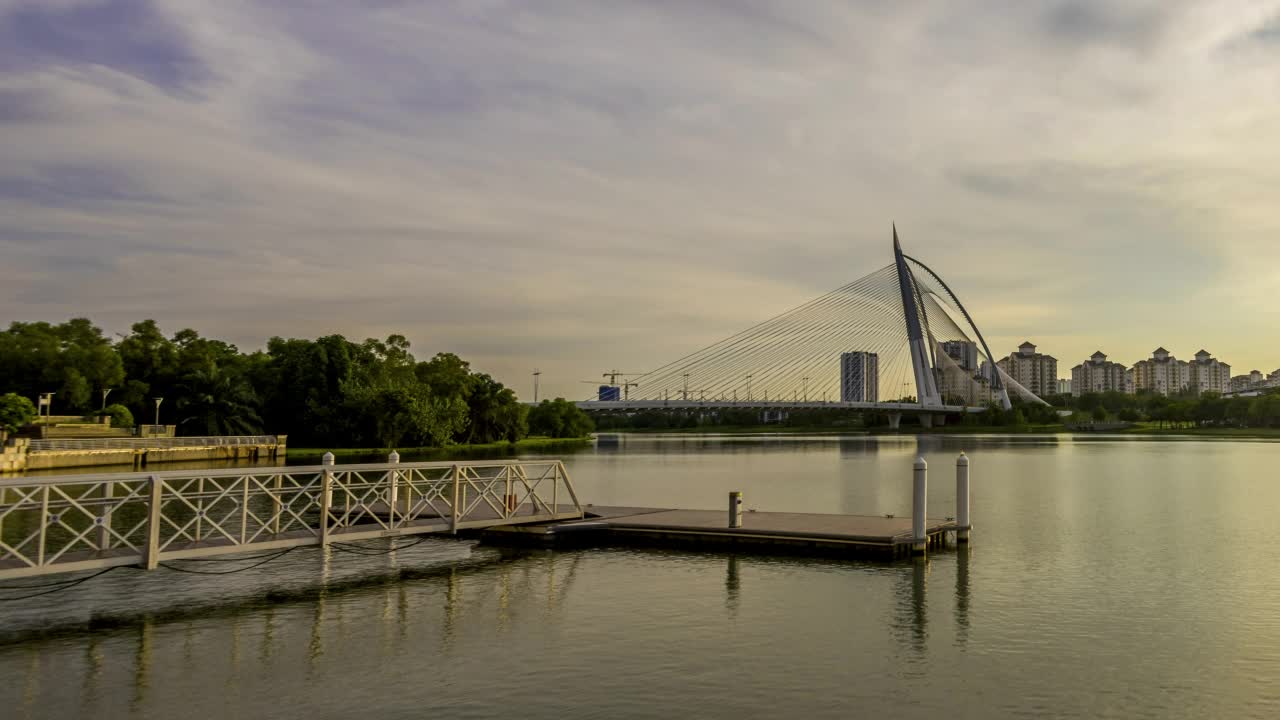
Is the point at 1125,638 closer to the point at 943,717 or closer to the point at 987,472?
the point at 943,717

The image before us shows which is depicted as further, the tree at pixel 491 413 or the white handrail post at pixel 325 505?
the tree at pixel 491 413

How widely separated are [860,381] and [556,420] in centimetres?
3934

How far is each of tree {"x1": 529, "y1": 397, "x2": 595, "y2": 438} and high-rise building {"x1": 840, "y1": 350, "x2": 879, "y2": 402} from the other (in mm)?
31934

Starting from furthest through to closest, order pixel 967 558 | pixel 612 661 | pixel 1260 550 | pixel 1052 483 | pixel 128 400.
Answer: pixel 128 400
pixel 1052 483
pixel 1260 550
pixel 967 558
pixel 612 661

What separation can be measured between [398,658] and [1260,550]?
19.5 meters

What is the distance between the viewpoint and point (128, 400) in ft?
253

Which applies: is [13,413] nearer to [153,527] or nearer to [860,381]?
[153,527]

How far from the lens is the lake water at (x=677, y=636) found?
34.9ft

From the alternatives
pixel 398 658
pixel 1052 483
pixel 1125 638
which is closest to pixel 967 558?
pixel 1125 638

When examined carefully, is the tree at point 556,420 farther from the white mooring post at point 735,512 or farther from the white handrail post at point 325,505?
the white handrail post at point 325,505

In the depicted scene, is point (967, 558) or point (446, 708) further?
point (967, 558)

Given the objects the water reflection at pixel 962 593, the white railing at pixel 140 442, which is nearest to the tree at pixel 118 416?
the white railing at pixel 140 442

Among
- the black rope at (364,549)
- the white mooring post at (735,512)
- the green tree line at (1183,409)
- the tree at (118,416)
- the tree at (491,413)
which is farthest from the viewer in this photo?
the green tree line at (1183,409)

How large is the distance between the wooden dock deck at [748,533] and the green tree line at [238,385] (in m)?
57.9
